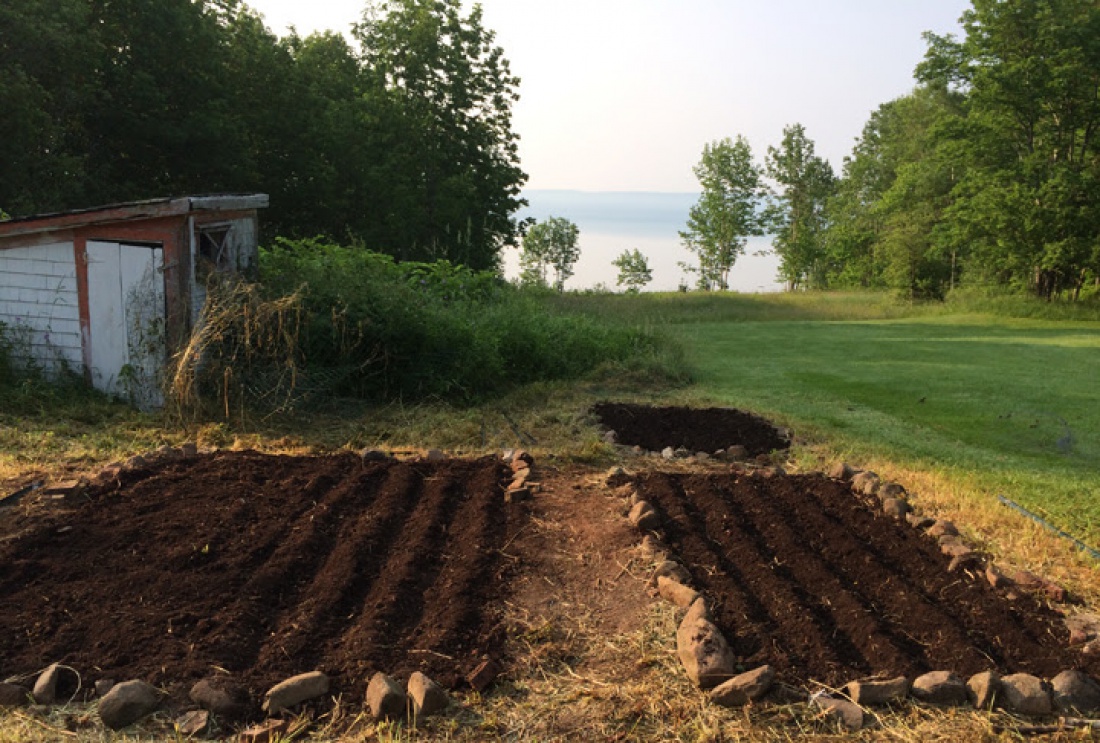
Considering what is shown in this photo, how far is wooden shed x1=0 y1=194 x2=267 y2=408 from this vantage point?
8.34 meters

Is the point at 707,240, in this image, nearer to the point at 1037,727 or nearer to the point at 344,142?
the point at 344,142

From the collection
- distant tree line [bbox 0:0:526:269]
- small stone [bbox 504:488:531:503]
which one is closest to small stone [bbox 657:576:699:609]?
small stone [bbox 504:488:531:503]

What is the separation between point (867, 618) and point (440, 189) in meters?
26.3

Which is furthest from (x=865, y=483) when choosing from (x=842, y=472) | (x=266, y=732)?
(x=266, y=732)

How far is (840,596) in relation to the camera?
4168 millimetres

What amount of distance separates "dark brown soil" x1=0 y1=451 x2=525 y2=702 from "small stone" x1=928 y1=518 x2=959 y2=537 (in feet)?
8.83

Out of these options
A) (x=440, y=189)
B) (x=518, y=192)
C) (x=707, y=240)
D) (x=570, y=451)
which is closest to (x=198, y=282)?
(x=570, y=451)

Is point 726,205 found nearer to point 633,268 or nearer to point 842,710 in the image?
point 633,268

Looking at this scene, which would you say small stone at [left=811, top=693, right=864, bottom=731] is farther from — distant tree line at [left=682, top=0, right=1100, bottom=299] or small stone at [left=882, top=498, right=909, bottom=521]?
distant tree line at [left=682, top=0, right=1100, bottom=299]

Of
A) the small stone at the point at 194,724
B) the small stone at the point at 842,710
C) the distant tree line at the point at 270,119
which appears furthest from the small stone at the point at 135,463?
the distant tree line at the point at 270,119

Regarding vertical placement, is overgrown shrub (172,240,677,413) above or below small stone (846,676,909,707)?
above

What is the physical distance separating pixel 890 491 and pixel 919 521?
1.80 ft

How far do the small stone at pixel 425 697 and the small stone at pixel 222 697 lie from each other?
65 cm

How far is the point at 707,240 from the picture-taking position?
5409 cm
